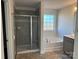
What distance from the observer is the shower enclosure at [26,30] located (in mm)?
5668

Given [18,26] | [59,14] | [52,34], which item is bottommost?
[52,34]

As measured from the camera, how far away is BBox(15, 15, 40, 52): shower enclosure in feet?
18.6

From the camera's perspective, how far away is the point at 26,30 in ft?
19.3

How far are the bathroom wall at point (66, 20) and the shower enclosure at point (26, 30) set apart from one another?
2.01 meters

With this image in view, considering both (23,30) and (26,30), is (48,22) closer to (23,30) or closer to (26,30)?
(26,30)

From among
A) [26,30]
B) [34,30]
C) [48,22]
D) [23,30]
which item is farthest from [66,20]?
[23,30]

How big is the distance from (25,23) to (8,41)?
379 cm

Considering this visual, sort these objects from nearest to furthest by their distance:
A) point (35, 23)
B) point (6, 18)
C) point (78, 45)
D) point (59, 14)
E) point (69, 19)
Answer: point (78, 45)
point (6, 18)
point (35, 23)
point (69, 19)
point (59, 14)

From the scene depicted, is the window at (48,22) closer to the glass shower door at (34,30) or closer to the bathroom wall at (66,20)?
the bathroom wall at (66,20)

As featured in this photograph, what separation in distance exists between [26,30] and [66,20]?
274cm

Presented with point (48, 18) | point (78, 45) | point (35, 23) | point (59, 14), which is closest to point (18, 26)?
point (35, 23)

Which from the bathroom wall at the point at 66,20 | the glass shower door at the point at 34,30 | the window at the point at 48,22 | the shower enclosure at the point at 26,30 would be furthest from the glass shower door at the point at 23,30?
the bathroom wall at the point at 66,20

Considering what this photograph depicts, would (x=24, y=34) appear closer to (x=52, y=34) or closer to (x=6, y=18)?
(x=52, y=34)

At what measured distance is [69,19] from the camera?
6.14 meters
